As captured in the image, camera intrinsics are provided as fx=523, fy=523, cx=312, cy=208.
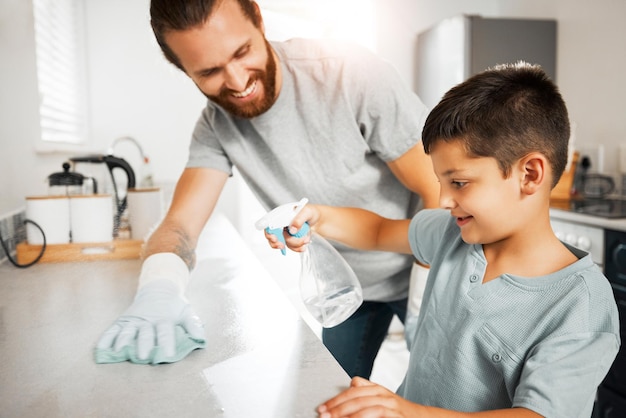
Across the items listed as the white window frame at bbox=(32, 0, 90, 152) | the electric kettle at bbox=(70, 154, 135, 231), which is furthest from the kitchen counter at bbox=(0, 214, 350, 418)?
the white window frame at bbox=(32, 0, 90, 152)

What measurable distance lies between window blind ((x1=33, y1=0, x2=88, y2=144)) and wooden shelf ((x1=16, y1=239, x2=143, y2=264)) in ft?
2.90

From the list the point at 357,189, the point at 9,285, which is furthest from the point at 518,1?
the point at 9,285

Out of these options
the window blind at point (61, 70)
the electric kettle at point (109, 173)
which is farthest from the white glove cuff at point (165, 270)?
the window blind at point (61, 70)

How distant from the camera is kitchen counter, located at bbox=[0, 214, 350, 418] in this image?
0.62m

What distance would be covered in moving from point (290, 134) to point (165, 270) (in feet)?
1.59

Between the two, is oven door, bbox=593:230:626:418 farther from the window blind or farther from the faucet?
the window blind

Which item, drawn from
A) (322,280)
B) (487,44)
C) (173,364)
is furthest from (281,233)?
(487,44)

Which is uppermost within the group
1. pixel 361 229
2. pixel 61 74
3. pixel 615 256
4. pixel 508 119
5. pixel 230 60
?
pixel 61 74

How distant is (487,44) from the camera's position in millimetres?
3023

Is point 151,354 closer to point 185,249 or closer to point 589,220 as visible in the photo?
point 185,249

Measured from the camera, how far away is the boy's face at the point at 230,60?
1092 mm

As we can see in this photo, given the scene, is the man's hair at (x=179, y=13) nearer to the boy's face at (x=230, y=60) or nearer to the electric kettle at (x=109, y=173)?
the boy's face at (x=230, y=60)

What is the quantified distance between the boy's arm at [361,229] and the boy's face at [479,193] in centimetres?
31

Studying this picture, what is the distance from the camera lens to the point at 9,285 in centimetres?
120
